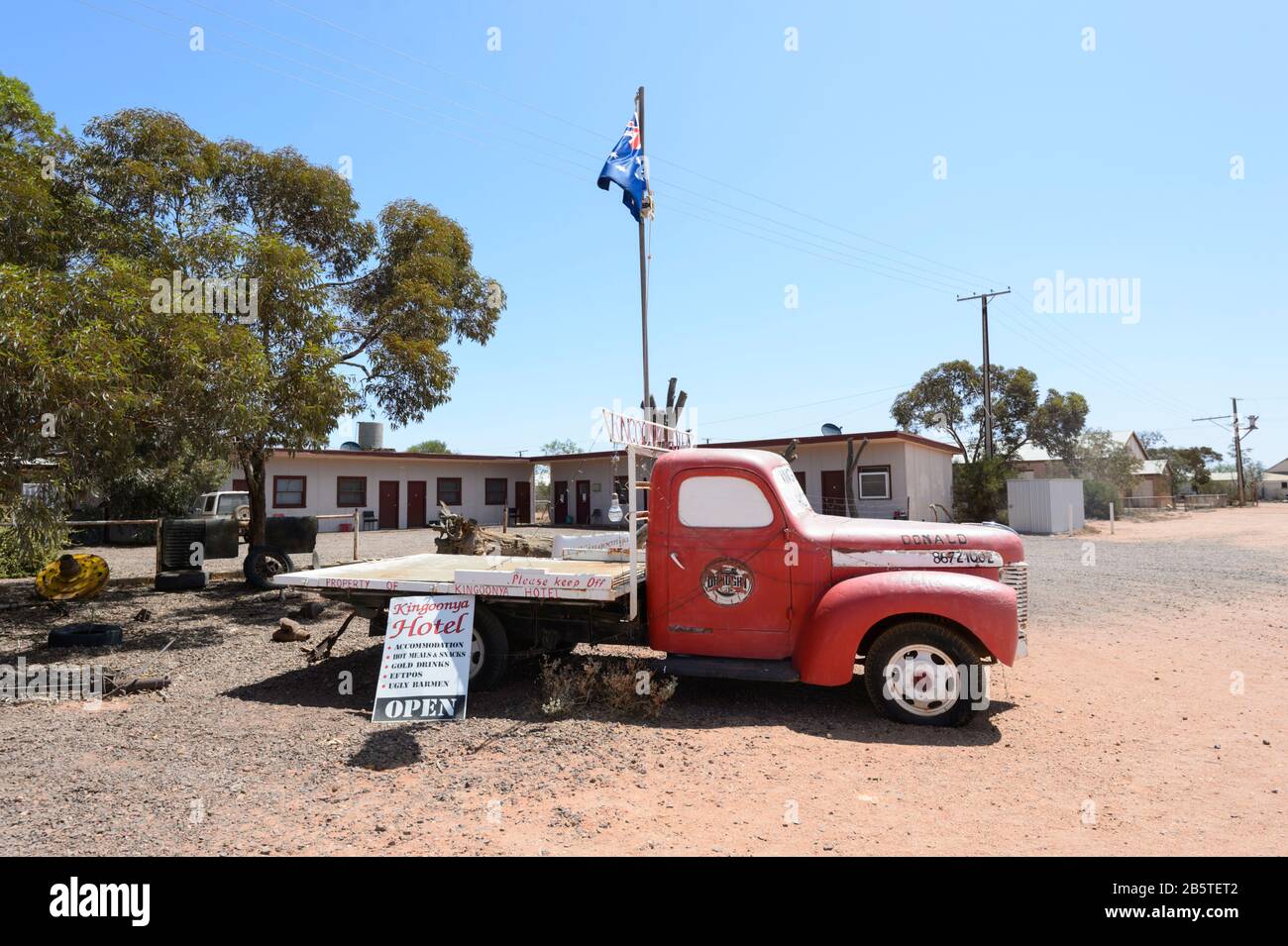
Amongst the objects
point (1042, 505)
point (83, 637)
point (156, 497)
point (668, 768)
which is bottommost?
point (668, 768)

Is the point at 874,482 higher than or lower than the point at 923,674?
higher

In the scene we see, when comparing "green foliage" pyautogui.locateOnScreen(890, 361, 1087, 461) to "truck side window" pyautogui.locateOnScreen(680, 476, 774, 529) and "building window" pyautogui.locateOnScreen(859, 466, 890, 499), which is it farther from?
"truck side window" pyautogui.locateOnScreen(680, 476, 774, 529)

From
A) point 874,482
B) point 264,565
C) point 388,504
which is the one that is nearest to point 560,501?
point 388,504

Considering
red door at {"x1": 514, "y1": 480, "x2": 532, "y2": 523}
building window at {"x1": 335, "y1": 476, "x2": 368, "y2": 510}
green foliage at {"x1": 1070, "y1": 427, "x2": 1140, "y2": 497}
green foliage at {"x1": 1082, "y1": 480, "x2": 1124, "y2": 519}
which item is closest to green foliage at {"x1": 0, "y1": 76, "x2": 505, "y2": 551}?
building window at {"x1": 335, "y1": 476, "x2": 368, "y2": 510}

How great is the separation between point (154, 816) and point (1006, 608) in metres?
5.32

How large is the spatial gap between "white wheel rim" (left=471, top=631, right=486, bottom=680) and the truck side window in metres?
2.03

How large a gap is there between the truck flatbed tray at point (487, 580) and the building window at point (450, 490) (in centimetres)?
2603

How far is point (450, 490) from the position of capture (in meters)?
33.2

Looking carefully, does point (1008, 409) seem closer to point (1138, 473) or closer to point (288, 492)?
point (1138, 473)

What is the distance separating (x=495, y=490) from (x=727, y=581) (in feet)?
98.0

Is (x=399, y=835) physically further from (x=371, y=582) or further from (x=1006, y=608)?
(x=1006, y=608)

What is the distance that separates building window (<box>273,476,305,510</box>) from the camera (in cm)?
2827

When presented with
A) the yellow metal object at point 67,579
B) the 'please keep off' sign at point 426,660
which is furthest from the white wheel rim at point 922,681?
the yellow metal object at point 67,579

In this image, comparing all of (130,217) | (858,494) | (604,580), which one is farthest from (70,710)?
(858,494)
